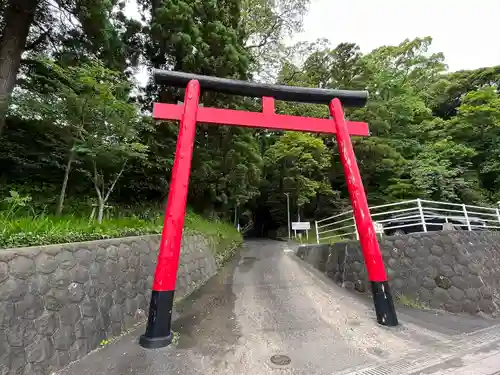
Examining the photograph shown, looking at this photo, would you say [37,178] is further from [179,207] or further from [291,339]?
[291,339]

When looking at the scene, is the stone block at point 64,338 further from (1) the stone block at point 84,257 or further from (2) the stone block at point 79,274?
(1) the stone block at point 84,257

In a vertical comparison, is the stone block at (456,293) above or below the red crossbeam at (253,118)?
below

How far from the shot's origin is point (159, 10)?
24.0ft

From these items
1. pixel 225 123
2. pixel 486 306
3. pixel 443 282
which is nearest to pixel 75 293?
pixel 225 123

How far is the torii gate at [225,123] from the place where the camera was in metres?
3.40

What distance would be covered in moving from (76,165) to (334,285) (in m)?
7.36

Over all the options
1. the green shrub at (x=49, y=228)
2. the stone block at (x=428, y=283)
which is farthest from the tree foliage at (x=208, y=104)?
the stone block at (x=428, y=283)

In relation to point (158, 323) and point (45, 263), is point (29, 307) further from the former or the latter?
point (158, 323)

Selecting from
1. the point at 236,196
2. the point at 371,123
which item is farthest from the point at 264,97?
the point at 371,123

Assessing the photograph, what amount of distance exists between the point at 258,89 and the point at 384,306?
167 inches

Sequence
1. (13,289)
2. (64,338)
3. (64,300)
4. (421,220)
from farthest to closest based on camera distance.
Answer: (421,220) → (64,300) → (64,338) → (13,289)

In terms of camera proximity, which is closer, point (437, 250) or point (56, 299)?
point (56, 299)

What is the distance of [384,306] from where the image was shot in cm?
397

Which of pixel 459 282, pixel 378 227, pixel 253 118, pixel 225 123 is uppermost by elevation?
pixel 253 118
